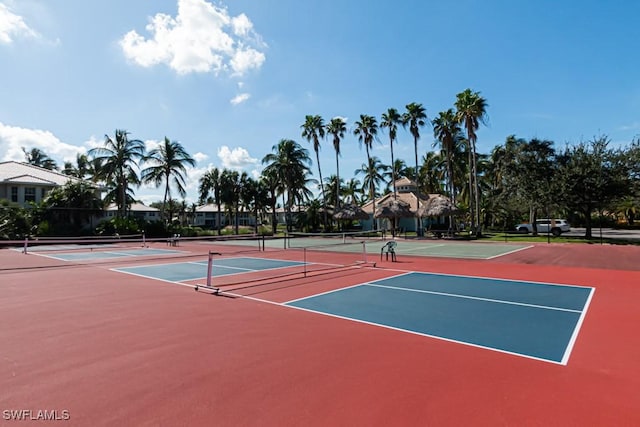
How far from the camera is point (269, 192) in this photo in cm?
5538

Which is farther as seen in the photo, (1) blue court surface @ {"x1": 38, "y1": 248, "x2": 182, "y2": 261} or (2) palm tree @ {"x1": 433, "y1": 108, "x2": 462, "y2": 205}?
(2) palm tree @ {"x1": 433, "y1": 108, "x2": 462, "y2": 205}

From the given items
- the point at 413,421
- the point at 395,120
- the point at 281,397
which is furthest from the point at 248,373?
the point at 395,120

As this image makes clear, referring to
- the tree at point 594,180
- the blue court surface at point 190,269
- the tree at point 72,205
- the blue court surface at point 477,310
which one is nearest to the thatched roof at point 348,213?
the tree at point 594,180

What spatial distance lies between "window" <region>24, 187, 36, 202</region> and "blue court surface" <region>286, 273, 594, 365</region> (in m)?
44.4

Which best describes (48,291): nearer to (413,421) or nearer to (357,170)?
(413,421)

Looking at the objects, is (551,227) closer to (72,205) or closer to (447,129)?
(447,129)

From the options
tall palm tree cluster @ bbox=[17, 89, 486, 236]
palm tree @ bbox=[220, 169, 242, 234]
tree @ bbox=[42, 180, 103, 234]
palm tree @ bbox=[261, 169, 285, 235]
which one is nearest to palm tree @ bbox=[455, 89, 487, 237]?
tall palm tree cluster @ bbox=[17, 89, 486, 236]

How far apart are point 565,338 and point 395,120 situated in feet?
129

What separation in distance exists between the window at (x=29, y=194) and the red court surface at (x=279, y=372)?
40.1 meters

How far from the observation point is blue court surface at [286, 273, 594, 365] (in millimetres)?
5797

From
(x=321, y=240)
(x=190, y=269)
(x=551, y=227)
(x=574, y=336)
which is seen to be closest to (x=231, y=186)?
(x=321, y=240)

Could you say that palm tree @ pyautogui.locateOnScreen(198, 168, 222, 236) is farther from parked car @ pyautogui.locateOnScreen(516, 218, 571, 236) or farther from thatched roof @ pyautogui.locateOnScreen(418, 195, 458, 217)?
parked car @ pyautogui.locateOnScreen(516, 218, 571, 236)

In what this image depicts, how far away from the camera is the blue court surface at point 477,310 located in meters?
5.80

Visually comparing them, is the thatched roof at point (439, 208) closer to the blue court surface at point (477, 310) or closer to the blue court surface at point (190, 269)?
the blue court surface at point (190, 269)
